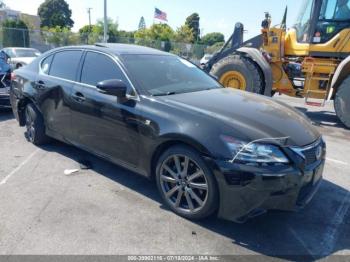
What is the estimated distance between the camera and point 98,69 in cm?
444

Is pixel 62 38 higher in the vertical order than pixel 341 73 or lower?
lower

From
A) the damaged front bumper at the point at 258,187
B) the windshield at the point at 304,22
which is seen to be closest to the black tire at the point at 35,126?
the damaged front bumper at the point at 258,187

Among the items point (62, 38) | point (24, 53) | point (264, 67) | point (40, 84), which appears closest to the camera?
point (40, 84)

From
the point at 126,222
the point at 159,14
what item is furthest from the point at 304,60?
the point at 159,14

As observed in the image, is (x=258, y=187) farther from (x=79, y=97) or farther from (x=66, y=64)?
(x=66, y=64)

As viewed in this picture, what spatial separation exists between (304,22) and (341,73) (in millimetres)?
1932

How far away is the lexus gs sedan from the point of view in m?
3.09

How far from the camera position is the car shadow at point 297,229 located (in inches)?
123

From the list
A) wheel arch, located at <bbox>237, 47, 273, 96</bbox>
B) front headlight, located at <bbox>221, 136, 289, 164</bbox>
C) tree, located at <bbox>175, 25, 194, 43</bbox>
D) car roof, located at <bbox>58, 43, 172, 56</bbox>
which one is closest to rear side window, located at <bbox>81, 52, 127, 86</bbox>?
car roof, located at <bbox>58, 43, 172, 56</bbox>

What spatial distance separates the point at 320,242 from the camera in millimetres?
3254

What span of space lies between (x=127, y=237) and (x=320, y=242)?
5.77 feet

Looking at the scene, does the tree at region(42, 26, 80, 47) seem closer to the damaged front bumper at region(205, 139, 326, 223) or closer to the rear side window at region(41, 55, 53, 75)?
the rear side window at region(41, 55, 53, 75)

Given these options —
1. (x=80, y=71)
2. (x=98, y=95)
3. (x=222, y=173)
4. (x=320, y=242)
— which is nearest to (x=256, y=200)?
(x=222, y=173)

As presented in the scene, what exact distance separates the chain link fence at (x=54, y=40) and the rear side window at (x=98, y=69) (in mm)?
23069
